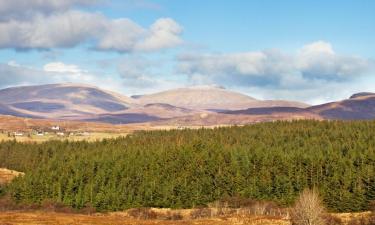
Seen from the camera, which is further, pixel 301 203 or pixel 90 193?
pixel 90 193

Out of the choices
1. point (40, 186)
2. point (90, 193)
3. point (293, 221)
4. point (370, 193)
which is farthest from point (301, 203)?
point (40, 186)

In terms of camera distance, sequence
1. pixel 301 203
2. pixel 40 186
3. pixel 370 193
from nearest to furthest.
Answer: pixel 301 203 < pixel 370 193 < pixel 40 186

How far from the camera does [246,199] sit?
156 m

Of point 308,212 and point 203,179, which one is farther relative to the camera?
point 203,179

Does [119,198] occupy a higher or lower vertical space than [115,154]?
lower

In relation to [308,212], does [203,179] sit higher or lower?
lower

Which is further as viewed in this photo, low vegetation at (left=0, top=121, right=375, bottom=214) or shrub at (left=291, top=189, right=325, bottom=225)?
low vegetation at (left=0, top=121, right=375, bottom=214)

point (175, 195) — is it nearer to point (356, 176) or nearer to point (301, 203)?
point (356, 176)

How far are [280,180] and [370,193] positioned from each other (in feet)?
89.5

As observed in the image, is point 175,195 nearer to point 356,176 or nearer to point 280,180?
point 280,180

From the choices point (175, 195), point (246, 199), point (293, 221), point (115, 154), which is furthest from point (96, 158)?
point (293, 221)

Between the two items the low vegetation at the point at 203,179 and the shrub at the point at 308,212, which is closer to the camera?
the shrub at the point at 308,212

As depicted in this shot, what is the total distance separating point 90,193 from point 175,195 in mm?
26346

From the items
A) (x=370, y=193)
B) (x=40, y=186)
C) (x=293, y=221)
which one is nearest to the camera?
(x=293, y=221)
